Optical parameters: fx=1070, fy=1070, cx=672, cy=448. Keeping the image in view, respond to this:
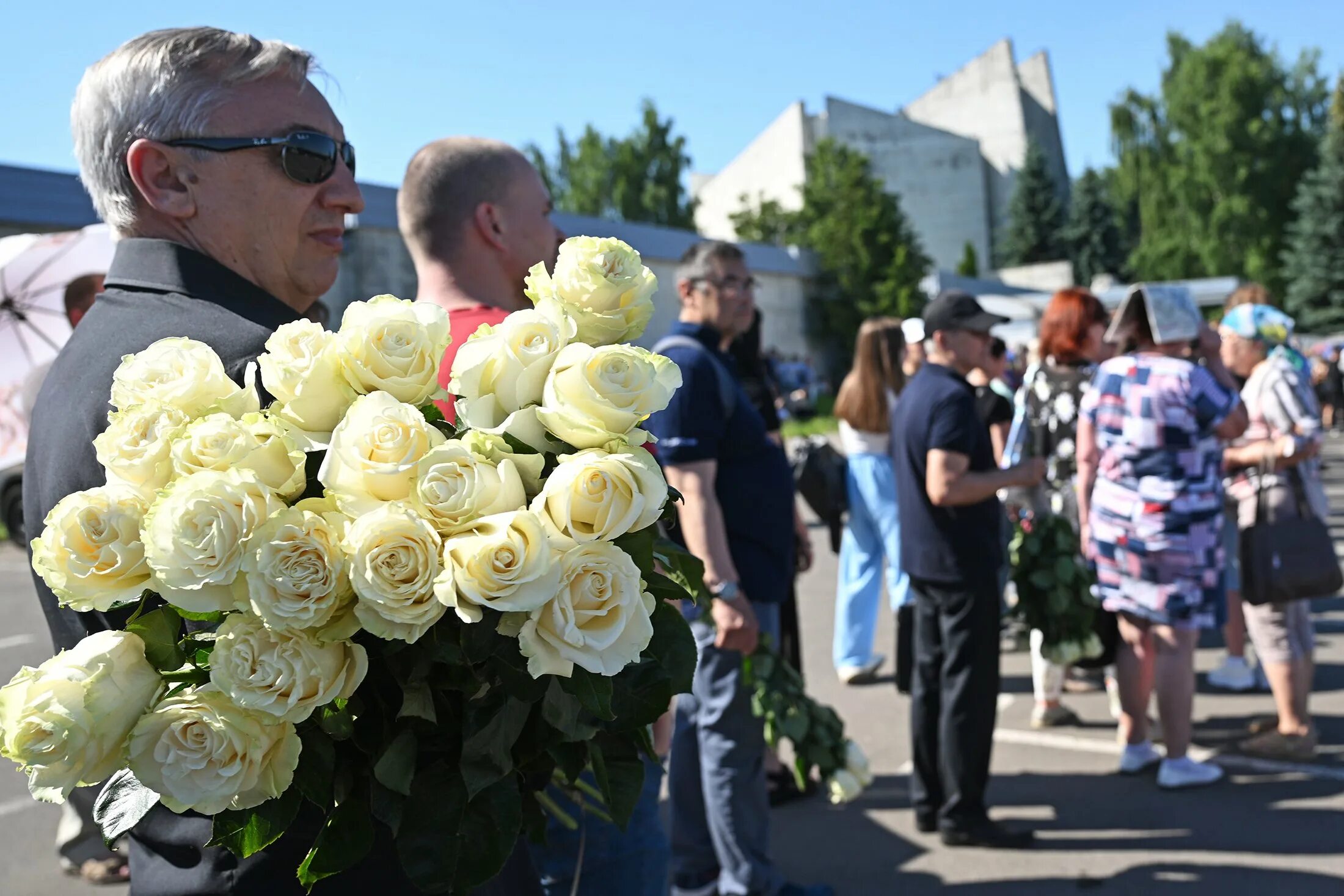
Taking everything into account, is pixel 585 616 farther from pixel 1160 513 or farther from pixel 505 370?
pixel 1160 513

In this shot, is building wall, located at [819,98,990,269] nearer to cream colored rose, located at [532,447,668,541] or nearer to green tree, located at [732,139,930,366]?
green tree, located at [732,139,930,366]

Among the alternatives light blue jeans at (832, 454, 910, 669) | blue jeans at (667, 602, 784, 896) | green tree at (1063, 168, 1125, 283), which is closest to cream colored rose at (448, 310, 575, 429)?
blue jeans at (667, 602, 784, 896)

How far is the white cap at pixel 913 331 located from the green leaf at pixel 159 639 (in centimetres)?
597

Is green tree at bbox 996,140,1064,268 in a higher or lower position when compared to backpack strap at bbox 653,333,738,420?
higher

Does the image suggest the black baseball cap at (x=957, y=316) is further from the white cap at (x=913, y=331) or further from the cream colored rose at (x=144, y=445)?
the cream colored rose at (x=144, y=445)

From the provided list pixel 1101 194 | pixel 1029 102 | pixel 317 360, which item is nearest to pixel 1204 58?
pixel 1101 194

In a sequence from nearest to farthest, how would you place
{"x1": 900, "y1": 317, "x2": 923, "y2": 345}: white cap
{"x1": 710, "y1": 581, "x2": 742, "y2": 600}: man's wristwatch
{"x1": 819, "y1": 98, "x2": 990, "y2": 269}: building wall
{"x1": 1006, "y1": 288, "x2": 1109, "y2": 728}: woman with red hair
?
1. {"x1": 710, "y1": 581, "x2": 742, "y2": 600}: man's wristwatch
2. {"x1": 1006, "y1": 288, "x2": 1109, "y2": 728}: woman with red hair
3. {"x1": 900, "y1": 317, "x2": 923, "y2": 345}: white cap
4. {"x1": 819, "y1": 98, "x2": 990, "y2": 269}: building wall

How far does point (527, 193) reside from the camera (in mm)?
2600

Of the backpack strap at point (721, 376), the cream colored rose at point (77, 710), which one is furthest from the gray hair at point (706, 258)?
the cream colored rose at point (77, 710)

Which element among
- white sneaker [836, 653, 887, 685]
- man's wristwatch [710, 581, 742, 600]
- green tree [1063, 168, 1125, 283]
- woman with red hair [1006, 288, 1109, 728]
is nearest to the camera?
man's wristwatch [710, 581, 742, 600]

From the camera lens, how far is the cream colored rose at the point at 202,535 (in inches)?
41.2

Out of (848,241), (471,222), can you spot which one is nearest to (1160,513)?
(471,222)

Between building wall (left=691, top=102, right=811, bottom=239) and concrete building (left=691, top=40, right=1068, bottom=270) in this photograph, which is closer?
building wall (left=691, top=102, right=811, bottom=239)

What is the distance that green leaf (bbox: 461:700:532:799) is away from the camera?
3.99 ft
